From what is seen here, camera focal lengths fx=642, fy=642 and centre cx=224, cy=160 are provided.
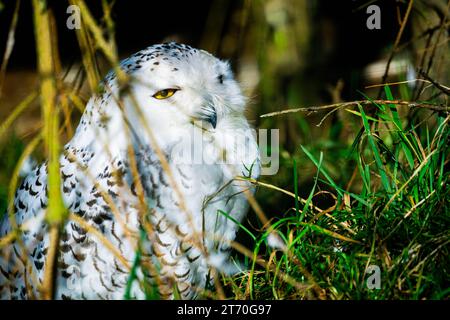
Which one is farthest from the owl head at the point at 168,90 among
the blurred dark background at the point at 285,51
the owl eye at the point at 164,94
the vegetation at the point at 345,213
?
the blurred dark background at the point at 285,51

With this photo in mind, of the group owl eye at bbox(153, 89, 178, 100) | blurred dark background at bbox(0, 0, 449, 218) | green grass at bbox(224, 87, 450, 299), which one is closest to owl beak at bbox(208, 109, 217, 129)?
owl eye at bbox(153, 89, 178, 100)

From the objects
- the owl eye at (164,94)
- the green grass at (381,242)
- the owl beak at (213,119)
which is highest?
the owl eye at (164,94)

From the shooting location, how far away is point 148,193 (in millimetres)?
2428

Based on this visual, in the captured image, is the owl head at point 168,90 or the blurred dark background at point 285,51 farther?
the blurred dark background at point 285,51

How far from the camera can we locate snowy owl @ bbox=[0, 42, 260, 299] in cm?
238

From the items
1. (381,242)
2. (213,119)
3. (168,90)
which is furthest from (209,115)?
(381,242)

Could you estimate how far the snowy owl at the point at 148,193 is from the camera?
2383 millimetres

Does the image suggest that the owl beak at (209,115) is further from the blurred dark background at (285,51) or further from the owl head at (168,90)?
the blurred dark background at (285,51)

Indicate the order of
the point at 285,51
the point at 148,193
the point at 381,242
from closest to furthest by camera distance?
the point at 381,242 < the point at 148,193 < the point at 285,51

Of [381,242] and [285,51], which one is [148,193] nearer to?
[381,242]

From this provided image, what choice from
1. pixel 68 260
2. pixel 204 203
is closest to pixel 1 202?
pixel 68 260

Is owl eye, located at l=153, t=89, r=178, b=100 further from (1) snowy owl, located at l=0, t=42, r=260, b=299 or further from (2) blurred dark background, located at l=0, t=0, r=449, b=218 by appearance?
(2) blurred dark background, located at l=0, t=0, r=449, b=218

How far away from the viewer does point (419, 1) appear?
3426mm

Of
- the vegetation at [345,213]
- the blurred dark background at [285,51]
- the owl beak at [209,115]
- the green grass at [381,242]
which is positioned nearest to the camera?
the vegetation at [345,213]
